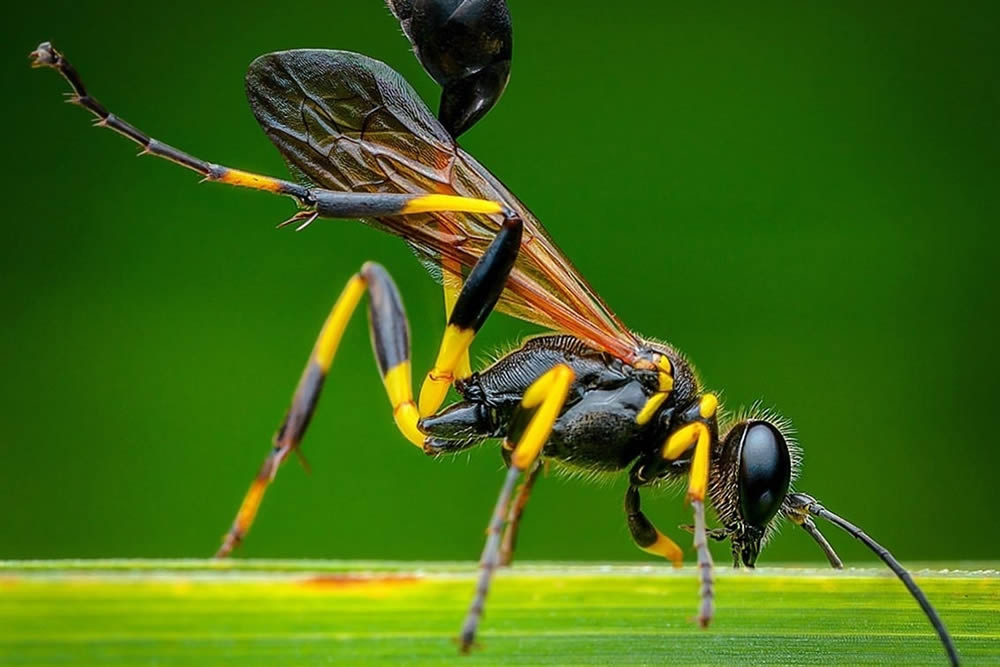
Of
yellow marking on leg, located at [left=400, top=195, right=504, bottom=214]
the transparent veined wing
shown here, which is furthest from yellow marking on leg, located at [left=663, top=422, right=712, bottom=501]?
yellow marking on leg, located at [left=400, top=195, right=504, bottom=214]

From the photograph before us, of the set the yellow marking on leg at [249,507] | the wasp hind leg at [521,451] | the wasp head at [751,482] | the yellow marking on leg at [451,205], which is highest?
the yellow marking on leg at [451,205]

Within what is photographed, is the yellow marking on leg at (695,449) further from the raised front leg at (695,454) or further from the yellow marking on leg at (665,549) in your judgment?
the yellow marking on leg at (665,549)

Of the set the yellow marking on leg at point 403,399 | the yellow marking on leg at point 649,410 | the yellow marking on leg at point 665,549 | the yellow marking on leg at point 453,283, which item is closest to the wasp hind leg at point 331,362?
the yellow marking on leg at point 403,399

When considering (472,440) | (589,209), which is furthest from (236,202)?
(472,440)

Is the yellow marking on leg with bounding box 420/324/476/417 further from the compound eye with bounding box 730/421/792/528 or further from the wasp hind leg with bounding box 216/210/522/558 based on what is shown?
the compound eye with bounding box 730/421/792/528

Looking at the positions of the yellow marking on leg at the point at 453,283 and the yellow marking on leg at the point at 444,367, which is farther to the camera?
the yellow marking on leg at the point at 453,283
